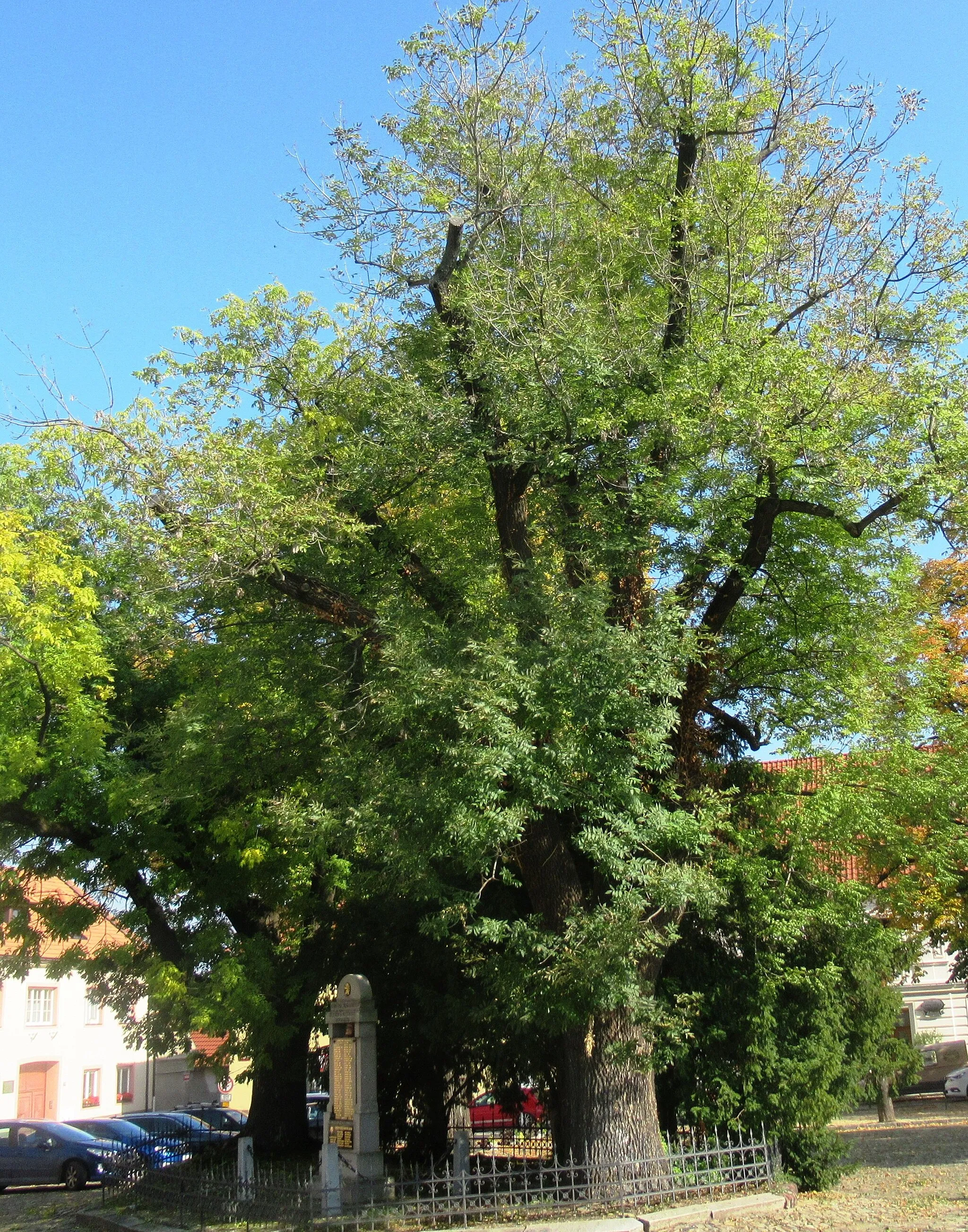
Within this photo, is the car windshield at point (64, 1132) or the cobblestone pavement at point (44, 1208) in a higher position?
the car windshield at point (64, 1132)

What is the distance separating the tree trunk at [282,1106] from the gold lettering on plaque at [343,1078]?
3533 millimetres

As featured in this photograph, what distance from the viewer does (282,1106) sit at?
54.1 feet

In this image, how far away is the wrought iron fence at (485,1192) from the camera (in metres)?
10.2

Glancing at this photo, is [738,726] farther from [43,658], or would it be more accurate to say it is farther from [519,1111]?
[43,658]

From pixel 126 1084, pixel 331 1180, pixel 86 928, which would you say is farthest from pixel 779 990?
pixel 126 1084

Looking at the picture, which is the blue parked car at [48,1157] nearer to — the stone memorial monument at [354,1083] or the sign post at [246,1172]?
the sign post at [246,1172]

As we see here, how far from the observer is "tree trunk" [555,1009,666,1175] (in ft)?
36.5

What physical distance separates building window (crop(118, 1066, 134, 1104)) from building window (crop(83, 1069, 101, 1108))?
1.21 m

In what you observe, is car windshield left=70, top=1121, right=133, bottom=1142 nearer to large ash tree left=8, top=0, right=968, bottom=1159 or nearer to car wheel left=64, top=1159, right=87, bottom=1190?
car wheel left=64, top=1159, right=87, bottom=1190

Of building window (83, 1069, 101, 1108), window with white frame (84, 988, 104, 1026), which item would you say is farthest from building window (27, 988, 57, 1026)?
building window (83, 1069, 101, 1108)

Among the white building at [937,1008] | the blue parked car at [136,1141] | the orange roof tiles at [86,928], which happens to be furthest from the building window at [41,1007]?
the white building at [937,1008]

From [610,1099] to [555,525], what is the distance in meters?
6.78

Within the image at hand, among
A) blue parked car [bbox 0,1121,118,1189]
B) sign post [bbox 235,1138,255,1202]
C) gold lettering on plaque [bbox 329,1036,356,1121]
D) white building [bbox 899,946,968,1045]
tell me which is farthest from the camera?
white building [bbox 899,946,968,1045]

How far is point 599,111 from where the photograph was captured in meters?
13.6
